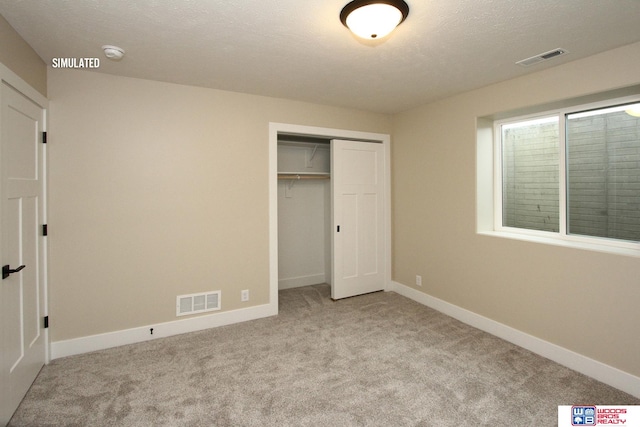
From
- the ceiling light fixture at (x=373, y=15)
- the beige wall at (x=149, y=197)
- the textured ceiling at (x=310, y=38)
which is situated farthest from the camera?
the beige wall at (x=149, y=197)

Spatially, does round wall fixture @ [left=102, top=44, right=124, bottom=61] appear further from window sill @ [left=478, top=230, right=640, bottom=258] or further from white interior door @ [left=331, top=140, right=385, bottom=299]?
window sill @ [left=478, top=230, right=640, bottom=258]

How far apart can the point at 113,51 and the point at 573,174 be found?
12.7ft

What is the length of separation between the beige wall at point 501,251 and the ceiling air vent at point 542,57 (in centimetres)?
23

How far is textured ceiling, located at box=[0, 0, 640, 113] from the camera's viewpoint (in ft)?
5.90

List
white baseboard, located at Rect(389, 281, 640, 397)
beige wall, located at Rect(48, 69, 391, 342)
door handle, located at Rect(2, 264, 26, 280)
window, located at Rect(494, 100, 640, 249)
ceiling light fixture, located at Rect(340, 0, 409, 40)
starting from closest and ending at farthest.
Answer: ceiling light fixture, located at Rect(340, 0, 409, 40), door handle, located at Rect(2, 264, 26, 280), white baseboard, located at Rect(389, 281, 640, 397), window, located at Rect(494, 100, 640, 249), beige wall, located at Rect(48, 69, 391, 342)

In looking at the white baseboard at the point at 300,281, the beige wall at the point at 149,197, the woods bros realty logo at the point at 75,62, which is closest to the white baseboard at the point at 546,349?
the white baseboard at the point at 300,281

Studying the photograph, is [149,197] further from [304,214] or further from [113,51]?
[304,214]

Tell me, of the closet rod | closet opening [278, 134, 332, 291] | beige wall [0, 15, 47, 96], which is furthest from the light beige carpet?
beige wall [0, 15, 47, 96]

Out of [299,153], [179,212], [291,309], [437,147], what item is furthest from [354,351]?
[299,153]

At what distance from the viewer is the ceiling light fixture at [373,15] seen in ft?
5.51

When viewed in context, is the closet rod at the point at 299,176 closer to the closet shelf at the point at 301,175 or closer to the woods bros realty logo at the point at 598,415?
the closet shelf at the point at 301,175

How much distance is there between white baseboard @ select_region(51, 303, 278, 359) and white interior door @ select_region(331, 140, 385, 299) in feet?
3.57

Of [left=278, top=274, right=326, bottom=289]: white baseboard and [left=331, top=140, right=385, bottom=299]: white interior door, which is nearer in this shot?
[left=331, top=140, right=385, bottom=299]: white interior door

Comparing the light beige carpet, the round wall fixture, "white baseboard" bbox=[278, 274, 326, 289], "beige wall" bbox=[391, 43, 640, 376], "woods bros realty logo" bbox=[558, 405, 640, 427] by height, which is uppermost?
the round wall fixture
